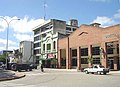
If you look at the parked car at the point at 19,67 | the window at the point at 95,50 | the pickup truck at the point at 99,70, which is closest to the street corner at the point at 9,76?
the pickup truck at the point at 99,70

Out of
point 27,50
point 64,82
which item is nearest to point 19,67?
point 64,82

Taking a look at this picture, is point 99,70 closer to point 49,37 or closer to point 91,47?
point 91,47

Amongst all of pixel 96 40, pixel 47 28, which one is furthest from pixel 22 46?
pixel 96 40

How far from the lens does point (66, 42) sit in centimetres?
6706

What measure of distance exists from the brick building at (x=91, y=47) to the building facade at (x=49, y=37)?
403 cm

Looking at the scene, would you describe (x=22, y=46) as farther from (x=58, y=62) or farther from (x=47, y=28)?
(x=58, y=62)

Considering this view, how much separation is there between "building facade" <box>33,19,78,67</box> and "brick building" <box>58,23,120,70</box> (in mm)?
4030

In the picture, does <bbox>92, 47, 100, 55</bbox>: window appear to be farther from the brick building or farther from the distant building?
the distant building

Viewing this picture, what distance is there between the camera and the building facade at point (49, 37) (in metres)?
74.9

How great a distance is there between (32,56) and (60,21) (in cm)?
2334

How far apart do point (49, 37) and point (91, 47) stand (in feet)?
84.6

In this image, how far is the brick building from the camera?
49969 mm

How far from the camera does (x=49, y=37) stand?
79.1 metres

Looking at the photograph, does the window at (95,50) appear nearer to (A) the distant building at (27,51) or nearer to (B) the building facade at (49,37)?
(B) the building facade at (49,37)
